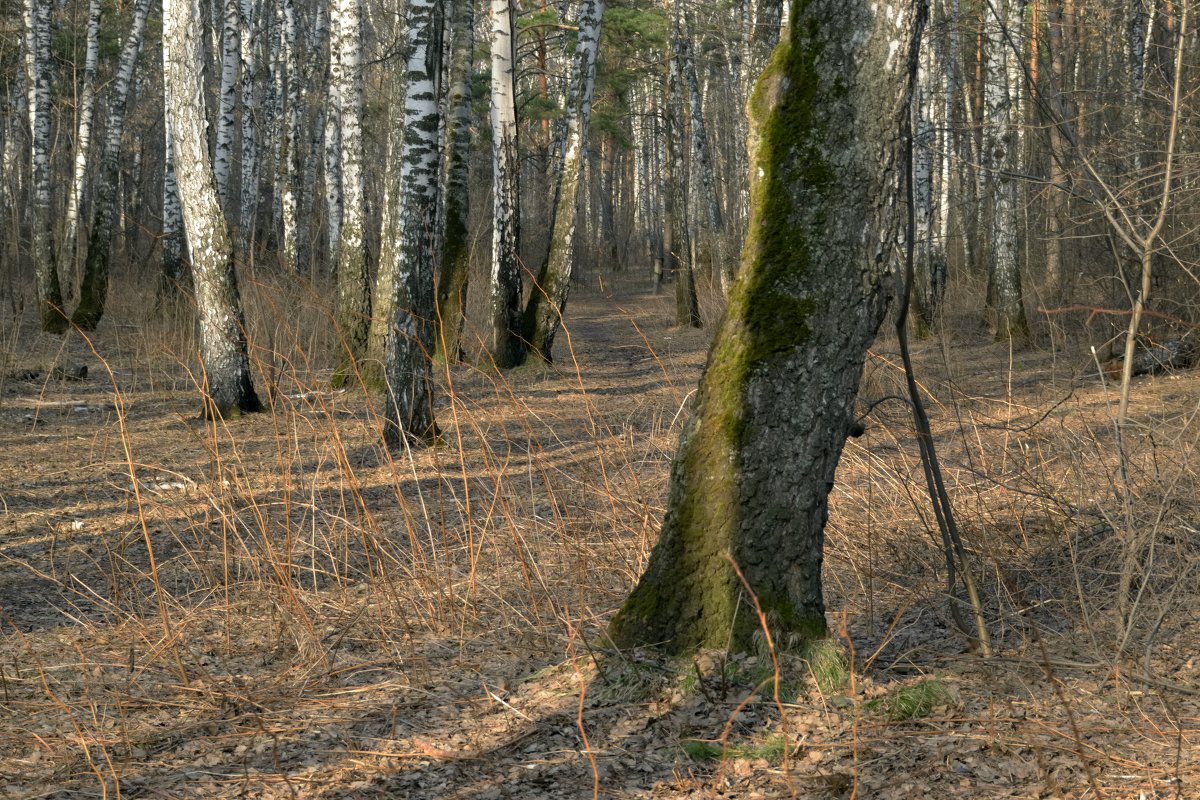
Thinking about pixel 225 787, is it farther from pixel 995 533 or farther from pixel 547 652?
pixel 995 533

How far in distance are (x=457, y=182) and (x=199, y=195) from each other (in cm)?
402

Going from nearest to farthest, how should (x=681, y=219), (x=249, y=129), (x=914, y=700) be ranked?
(x=914, y=700), (x=681, y=219), (x=249, y=129)

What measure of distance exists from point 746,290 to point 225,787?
2029 mm

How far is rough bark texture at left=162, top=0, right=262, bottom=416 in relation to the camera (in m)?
7.79

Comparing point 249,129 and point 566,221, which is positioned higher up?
point 249,129

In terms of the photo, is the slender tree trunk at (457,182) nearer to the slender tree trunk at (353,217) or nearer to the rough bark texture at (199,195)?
the slender tree trunk at (353,217)

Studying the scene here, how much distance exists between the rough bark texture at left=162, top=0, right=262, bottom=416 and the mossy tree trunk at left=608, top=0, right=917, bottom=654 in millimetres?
5597

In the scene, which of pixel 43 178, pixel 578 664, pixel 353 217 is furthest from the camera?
pixel 43 178

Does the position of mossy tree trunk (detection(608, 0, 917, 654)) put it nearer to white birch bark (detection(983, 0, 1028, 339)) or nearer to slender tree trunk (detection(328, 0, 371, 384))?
slender tree trunk (detection(328, 0, 371, 384))

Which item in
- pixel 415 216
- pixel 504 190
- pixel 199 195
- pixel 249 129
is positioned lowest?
pixel 415 216

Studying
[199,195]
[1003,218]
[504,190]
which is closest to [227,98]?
[504,190]

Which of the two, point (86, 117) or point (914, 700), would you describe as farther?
point (86, 117)

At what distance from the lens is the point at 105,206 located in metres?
13.9

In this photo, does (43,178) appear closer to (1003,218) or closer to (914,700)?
(1003,218)
